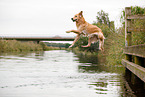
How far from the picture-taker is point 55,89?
27.7 ft

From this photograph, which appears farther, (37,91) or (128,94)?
(37,91)

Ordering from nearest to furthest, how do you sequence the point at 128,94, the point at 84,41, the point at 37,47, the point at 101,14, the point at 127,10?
1. the point at 128,94
2. the point at 127,10
3. the point at 84,41
4. the point at 101,14
5. the point at 37,47

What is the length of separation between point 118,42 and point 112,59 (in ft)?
4.10

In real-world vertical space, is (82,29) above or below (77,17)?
below

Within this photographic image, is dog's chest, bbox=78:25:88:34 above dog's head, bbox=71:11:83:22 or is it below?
below

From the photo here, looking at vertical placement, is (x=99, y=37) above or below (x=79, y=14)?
below

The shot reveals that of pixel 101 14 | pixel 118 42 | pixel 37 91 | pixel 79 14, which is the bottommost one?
pixel 37 91

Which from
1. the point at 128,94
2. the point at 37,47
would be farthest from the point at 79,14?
the point at 37,47

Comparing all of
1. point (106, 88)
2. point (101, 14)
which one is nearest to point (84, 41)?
point (101, 14)

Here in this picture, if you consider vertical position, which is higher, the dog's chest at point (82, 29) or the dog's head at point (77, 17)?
the dog's head at point (77, 17)

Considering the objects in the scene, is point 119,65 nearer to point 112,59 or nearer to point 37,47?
point 112,59

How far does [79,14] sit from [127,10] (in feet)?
7.99

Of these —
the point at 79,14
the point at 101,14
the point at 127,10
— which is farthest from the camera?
the point at 101,14

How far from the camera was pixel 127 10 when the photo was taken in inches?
494
